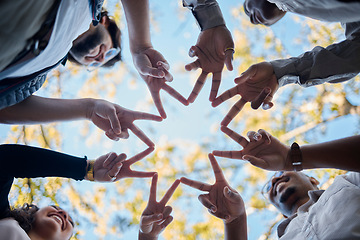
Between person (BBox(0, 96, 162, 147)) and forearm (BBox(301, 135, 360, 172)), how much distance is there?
954mm

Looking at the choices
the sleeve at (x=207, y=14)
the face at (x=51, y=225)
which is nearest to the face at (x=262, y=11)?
the sleeve at (x=207, y=14)

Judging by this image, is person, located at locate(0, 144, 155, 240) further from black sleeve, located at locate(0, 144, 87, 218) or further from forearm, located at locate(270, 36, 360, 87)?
forearm, located at locate(270, 36, 360, 87)

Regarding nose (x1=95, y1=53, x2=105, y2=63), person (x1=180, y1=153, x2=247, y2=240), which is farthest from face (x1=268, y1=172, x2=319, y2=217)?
nose (x1=95, y1=53, x2=105, y2=63)

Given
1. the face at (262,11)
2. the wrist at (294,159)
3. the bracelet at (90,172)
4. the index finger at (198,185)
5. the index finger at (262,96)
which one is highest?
the face at (262,11)

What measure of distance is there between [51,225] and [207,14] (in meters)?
1.74

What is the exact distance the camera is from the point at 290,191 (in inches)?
88.2

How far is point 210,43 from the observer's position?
6.25 feet

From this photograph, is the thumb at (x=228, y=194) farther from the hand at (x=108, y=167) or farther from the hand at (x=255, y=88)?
the hand at (x=108, y=167)

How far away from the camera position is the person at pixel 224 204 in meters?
1.92

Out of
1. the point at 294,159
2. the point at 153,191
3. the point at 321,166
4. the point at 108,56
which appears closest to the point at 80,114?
the point at 108,56

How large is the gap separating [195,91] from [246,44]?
8.62 feet

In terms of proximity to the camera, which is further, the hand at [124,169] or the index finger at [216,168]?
the index finger at [216,168]

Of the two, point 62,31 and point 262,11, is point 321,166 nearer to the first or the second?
point 262,11

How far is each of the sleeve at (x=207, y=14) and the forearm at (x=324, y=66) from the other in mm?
491
